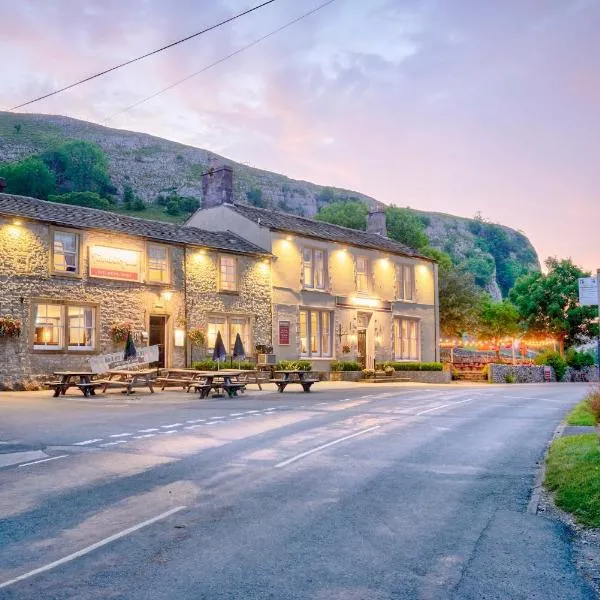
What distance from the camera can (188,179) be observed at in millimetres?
150875

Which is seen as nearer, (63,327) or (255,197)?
(63,327)

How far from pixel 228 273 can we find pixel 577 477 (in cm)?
2547

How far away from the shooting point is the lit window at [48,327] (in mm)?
26125

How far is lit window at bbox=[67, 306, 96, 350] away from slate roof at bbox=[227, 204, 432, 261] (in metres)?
10.8

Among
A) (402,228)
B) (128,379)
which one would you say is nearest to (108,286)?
(128,379)

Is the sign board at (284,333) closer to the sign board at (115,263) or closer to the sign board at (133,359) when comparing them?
the sign board at (115,263)

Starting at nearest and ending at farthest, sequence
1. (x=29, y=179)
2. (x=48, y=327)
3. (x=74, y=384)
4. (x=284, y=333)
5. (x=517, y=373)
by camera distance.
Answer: (x=74, y=384) → (x=48, y=327) → (x=284, y=333) → (x=517, y=373) → (x=29, y=179)

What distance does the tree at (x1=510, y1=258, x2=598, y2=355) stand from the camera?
5816cm

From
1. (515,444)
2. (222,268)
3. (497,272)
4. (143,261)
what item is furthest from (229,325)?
(497,272)

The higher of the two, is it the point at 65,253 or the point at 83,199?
the point at 83,199

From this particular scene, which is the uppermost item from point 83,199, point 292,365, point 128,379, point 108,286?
point 83,199

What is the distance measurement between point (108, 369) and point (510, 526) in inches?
863

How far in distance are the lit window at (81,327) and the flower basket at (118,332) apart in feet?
2.45

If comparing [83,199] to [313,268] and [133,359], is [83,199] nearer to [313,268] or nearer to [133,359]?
[313,268]
